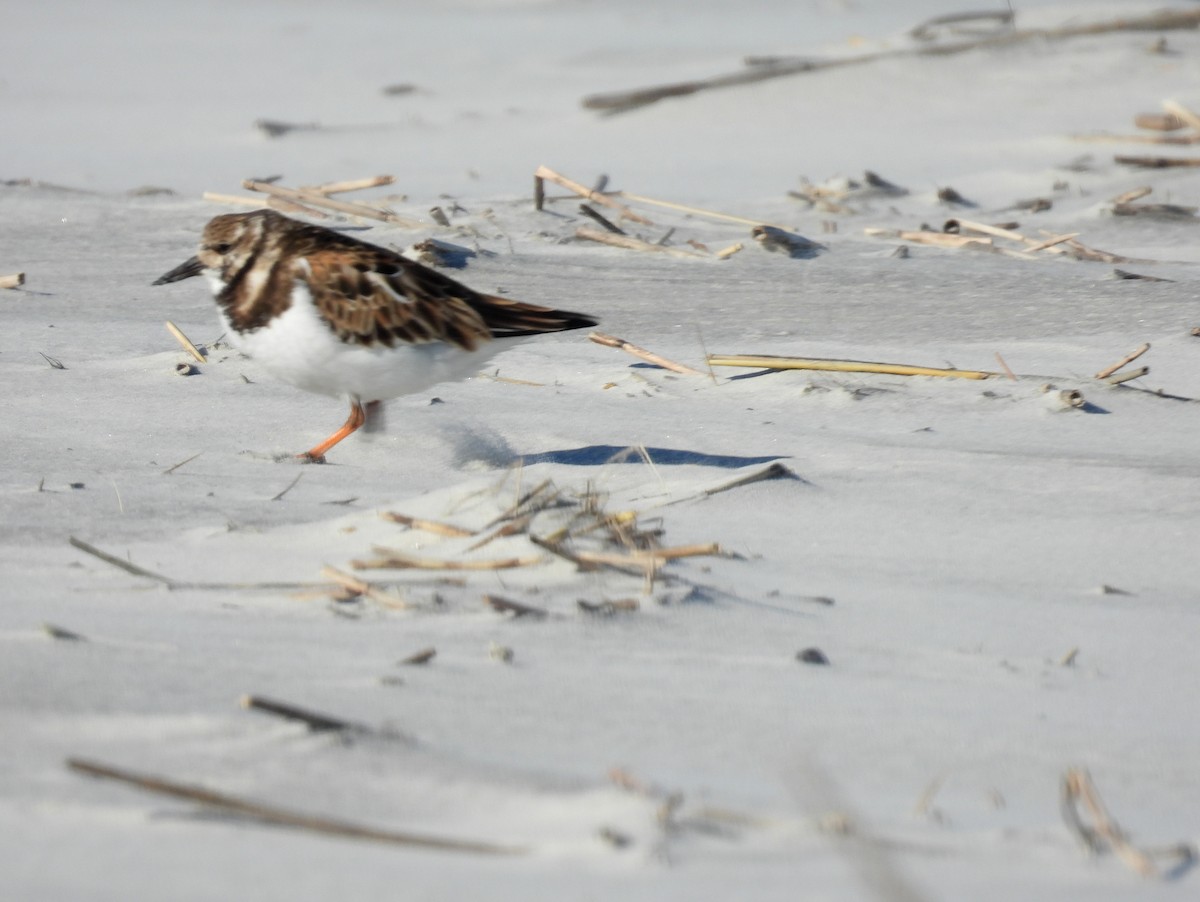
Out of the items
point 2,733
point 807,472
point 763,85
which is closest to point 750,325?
point 807,472

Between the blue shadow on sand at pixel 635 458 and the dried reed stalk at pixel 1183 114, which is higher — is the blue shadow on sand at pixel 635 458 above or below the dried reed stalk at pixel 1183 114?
below

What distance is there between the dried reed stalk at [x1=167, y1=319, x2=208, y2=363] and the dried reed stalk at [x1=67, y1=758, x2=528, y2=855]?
3305 mm

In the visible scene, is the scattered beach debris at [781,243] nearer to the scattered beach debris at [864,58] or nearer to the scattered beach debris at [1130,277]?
the scattered beach debris at [1130,277]

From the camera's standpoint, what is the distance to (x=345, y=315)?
4480 mm

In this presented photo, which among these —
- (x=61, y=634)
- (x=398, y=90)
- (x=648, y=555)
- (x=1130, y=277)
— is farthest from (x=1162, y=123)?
(x=61, y=634)

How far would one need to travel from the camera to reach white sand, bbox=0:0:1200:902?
208 cm

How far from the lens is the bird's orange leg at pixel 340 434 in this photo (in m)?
4.41

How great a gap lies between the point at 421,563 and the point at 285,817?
113 centimetres

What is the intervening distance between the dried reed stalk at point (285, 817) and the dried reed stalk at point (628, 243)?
194 inches

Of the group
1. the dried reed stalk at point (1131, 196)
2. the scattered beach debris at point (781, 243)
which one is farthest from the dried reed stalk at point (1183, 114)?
the scattered beach debris at point (781, 243)

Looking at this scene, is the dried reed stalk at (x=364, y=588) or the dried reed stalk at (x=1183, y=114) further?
the dried reed stalk at (x=1183, y=114)

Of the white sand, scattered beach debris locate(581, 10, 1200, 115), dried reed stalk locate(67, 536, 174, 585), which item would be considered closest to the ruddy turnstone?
the white sand

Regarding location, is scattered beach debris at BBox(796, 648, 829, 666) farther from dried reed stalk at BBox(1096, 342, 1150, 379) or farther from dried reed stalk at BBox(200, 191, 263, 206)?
dried reed stalk at BBox(200, 191, 263, 206)

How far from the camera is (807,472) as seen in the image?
4230 mm
